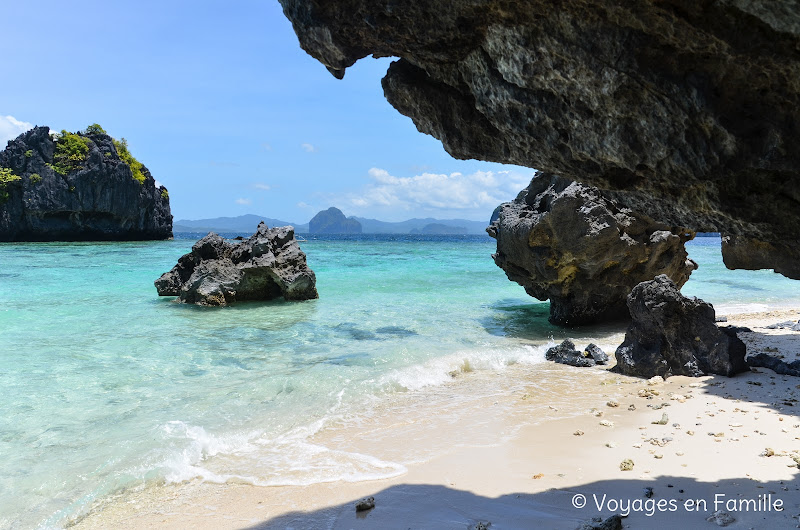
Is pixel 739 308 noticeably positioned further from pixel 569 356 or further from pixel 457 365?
pixel 457 365

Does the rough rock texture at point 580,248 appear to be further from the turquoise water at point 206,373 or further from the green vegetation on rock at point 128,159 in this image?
the green vegetation on rock at point 128,159

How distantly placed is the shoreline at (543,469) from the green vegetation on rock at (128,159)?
70.3 metres

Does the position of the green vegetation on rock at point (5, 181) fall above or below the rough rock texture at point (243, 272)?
above

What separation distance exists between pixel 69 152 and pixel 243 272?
58.4m

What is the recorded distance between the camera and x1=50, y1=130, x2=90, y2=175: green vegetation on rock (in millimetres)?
59219

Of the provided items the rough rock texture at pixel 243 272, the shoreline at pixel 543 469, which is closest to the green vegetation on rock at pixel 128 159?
the rough rock texture at pixel 243 272

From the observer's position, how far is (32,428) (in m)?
6.42

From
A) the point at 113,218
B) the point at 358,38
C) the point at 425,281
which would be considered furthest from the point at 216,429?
the point at 113,218

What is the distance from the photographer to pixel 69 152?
2379 inches

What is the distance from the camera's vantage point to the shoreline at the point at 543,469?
154 inches

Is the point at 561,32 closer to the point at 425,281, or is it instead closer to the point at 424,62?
the point at 424,62

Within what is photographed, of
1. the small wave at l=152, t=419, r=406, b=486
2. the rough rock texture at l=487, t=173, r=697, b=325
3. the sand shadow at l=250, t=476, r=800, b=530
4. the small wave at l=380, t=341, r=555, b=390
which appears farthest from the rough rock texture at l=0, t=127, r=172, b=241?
the sand shadow at l=250, t=476, r=800, b=530

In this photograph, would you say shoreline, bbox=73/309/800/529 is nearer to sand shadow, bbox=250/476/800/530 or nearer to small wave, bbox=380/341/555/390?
sand shadow, bbox=250/476/800/530

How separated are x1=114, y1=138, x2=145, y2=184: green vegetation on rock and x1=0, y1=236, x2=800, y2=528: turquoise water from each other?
52724 mm
